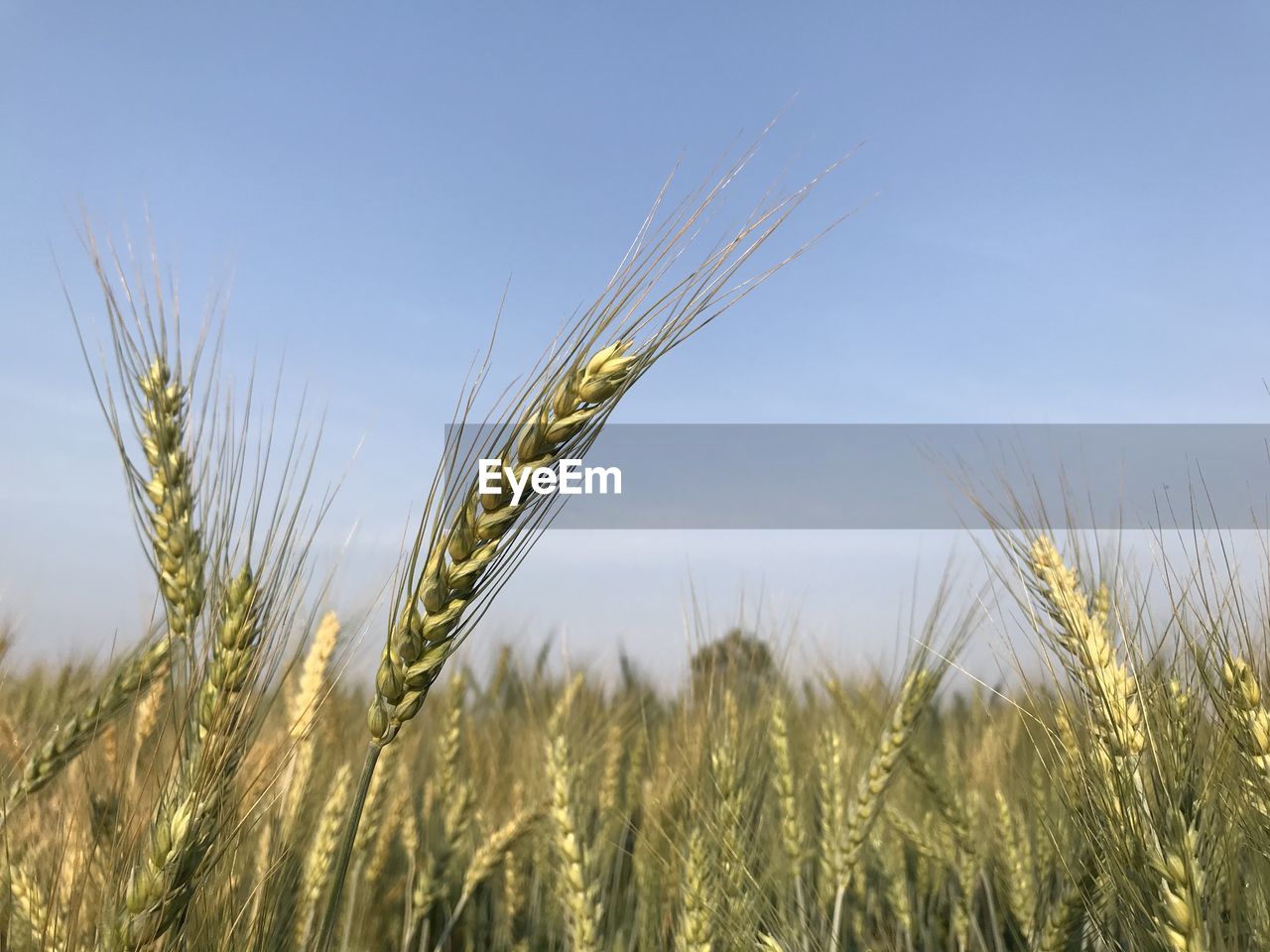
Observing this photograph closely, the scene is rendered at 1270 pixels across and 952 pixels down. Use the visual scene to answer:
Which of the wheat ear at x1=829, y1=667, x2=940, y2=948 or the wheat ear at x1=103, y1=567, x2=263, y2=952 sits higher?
the wheat ear at x1=103, y1=567, x2=263, y2=952

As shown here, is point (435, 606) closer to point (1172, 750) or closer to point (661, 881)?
point (1172, 750)

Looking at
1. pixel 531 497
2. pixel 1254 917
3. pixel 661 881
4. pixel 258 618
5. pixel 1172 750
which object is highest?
pixel 531 497

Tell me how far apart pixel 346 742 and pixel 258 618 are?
88.4 inches

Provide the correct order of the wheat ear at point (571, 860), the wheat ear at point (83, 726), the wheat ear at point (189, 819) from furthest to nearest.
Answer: the wheat ear at point (571, 860)
the wheat ear at point (83, 726)
the wheat ear at point (189, 819)

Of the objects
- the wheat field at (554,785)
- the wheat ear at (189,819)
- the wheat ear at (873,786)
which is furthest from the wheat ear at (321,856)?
the wheat ear at (873,786)

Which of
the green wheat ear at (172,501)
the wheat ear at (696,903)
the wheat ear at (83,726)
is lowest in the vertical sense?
the wheat ear at (696,903)

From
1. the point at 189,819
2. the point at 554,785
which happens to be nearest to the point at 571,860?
the point at 554,785

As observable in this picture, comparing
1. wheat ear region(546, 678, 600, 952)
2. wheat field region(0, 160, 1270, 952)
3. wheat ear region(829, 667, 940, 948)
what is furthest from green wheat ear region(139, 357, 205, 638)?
wheat ear region(829, 667, 940, 948)

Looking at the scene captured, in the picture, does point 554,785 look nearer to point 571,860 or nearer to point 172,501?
point 571,860

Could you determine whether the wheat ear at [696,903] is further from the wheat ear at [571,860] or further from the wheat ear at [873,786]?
the wheat ear at [873,786]

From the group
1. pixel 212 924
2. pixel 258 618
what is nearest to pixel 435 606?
pixel 258 618

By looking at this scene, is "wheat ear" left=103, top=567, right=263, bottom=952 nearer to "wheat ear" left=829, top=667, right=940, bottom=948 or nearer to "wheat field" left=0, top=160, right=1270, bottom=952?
"wheat field" left=0, top=160, right=1270, bottom=952

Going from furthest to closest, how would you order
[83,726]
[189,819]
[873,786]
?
[873,786] < [83,726] < [189,819]

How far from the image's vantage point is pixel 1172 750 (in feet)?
5.64
